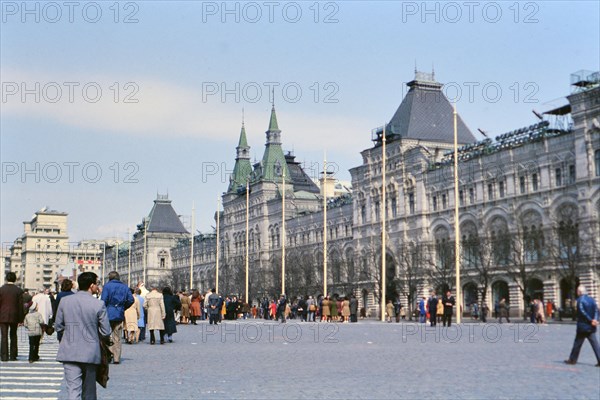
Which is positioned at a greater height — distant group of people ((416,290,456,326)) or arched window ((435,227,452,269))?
arched window ((435,227,452,269))

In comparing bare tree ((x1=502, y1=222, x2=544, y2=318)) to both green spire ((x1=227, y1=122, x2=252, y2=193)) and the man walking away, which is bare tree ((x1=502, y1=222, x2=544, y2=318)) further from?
green spire ((x1=227, y1=122, x2=252, y2=193))

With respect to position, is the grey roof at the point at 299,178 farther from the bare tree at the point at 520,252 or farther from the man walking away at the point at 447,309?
the man walking away at the point at 447,309

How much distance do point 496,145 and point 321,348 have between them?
48.8 m

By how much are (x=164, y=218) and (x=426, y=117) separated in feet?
305

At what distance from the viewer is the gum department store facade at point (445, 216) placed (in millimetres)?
57594

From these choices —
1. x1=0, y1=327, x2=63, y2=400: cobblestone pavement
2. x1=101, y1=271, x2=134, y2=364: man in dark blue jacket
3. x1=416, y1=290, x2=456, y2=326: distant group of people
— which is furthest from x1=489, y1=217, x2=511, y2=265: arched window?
x1=101, y1=271, x2=134, y2=364: man in dark blue jacket

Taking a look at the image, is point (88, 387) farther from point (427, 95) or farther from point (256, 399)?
point (427, 95)

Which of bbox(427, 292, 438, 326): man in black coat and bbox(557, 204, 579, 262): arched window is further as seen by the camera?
bbox(557, 204, 579, 262): arched window

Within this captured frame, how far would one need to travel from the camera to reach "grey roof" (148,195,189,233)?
16300 centimetres

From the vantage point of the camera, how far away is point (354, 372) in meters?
15.4

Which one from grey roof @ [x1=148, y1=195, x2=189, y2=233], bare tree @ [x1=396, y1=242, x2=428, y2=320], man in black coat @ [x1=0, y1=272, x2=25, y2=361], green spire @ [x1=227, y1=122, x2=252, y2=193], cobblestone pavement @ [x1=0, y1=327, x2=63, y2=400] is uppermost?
green spire @ [x1=227, y1=122, x2=252, y2=193]

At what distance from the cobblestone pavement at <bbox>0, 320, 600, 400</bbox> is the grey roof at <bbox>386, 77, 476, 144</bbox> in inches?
2234

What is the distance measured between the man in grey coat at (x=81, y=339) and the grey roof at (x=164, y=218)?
153m

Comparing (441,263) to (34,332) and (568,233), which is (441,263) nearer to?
(568,233)
